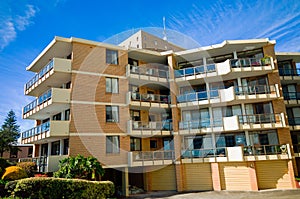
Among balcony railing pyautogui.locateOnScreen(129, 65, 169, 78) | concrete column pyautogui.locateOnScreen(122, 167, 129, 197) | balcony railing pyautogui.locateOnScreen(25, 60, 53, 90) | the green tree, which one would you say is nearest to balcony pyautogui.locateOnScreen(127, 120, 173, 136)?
concrete column pyautogui.locateOnScreen(122, 167, 129, 197)

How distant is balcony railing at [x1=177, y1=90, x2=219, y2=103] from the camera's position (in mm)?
22878

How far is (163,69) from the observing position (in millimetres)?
25203

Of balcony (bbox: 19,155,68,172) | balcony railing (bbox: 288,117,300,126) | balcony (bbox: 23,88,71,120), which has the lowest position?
balcony (bbox: 19,155,68,172)

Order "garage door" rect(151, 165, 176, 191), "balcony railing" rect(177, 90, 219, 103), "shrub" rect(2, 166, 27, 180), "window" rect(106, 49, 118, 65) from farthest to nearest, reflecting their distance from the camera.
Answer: "balcony railing" rect(177, 90, 219, 103)
"garage door" rect(151, 165, 176, 191)
"window" rect(106, 49, 118, 65)
"shrub" rect(2, 166, 27, 180)

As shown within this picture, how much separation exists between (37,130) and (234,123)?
17.1m

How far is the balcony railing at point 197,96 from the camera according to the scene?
75.1 feet

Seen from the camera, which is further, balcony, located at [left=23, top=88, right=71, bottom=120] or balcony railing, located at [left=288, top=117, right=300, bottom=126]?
balcony railing, located at [left=288, top=117, right=300, bottom=126]

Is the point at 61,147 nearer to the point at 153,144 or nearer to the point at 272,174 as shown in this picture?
the point at 153,144

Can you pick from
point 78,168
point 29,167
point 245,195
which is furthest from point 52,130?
point 245,195

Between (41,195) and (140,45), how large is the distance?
85.2 feet

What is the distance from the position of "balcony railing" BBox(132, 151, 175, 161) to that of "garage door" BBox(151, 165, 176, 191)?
46.0 inches

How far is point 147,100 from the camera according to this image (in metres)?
22.8

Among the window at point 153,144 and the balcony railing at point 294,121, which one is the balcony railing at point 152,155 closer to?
the window at point 153,144

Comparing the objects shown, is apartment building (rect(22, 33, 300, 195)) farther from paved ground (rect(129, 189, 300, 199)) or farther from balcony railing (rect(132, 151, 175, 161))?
paved ground (rect(129, 189, 300, 199))
